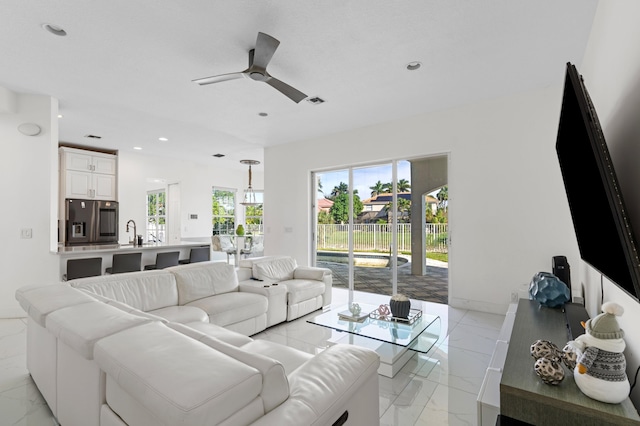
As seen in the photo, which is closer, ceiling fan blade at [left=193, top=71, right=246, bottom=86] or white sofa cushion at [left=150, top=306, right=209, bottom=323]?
white sofa cushion at [left=150, top=306, right=209, bottom=323]

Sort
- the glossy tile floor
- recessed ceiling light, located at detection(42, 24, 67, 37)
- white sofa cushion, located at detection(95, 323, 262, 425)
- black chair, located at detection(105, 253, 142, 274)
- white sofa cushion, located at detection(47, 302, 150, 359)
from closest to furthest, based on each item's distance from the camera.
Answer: white sofa cushion, located at detection(95, 323, 262, 425) → white sofa cushion, located at detection(47, 302, 150, 359) → the glossy tile floor → recessed ceiling light, located at detection(42, 24, 67, 37) → black chair, located at detection(105, 253, 142, 274)

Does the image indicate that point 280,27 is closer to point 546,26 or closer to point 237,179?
point 546,26

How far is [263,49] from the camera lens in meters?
2.56

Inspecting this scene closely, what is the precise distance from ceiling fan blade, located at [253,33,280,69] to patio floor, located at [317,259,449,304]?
3710mm

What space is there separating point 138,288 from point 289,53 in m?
2.71

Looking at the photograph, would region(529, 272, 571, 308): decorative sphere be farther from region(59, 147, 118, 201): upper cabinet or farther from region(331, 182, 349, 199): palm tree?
region(59, 147, 118, 201): upper cabinet

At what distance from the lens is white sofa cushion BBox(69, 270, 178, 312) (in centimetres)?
269

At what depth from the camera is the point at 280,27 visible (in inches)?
103

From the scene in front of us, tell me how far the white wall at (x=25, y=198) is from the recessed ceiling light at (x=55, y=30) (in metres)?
1.87

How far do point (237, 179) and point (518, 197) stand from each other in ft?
25.1

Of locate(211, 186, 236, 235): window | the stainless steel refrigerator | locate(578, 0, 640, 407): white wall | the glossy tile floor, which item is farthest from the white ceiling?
locate(211, 186, 236, 235): window

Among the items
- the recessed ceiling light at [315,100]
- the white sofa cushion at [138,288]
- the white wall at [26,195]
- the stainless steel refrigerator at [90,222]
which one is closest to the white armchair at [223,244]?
the stainless steel refrigerator at [90,222]

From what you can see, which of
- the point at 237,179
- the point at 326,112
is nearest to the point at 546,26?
the point at 326,112

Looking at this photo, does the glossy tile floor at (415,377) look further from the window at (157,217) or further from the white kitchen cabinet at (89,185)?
the window at (157,217)
